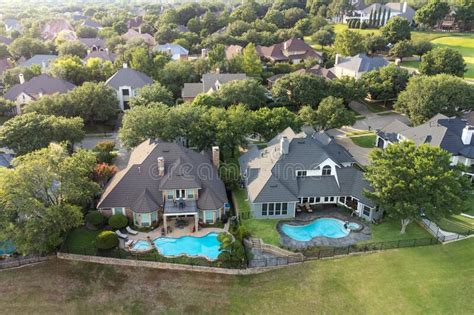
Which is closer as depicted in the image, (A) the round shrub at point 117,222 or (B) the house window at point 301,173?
(A) the round shrub at point 117,222

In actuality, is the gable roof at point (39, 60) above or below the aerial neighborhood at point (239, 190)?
above

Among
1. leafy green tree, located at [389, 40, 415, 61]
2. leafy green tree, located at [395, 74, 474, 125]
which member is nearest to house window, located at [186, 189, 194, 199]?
leafy green tree, located at [395, 74, 474, 125]

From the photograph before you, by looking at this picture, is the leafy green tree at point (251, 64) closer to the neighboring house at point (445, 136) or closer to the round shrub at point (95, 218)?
the neighboring house at point (445, 136)

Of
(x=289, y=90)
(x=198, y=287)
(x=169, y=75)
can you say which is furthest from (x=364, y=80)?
(x=198, y=287)

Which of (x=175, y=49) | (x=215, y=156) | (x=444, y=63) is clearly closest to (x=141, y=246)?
(x=215, y=156)

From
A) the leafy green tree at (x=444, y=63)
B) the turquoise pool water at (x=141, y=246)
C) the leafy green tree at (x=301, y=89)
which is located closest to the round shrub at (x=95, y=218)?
the turquoise pool water at (x=141, y=246)

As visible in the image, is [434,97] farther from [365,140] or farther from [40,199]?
[40,199]

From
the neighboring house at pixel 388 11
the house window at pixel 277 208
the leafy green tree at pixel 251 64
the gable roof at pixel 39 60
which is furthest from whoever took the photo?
the neighboring house at pixel 388 11
